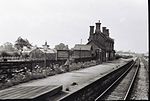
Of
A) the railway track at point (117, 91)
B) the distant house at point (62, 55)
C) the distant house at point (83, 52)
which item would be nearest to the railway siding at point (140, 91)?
the railway track at point (117, 91)

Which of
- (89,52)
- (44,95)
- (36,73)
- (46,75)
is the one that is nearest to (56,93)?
(44,95)

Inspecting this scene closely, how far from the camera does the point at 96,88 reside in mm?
15148

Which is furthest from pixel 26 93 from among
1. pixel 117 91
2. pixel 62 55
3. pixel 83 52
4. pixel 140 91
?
pixel 83 52

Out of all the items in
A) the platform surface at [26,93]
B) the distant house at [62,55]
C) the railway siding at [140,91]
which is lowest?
the railway siding at [140,91]

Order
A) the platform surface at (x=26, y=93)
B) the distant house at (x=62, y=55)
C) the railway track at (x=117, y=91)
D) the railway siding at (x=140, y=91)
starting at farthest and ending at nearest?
1. the distant house at (x=62, y=55)
2. the railway siding at (x=140, y=91)
3. the railway track at (x=117, y=91)
4. the platform surface at (x=26, y=93)

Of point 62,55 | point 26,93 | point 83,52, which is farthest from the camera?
point 83,52

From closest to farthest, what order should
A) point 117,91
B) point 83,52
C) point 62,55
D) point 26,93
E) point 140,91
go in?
point 26,93
point 117,91
point 140,91
point 62,55
point 83,52

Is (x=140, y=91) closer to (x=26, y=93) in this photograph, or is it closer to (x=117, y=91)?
(x=117, y=91)

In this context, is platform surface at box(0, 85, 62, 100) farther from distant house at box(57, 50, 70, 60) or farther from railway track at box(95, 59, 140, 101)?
distant house at box(57, 50, 70, 60)

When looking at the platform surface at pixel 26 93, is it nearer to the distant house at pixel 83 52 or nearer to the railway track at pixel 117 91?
the railway track at pixel 117 91

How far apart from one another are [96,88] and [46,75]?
5575mm

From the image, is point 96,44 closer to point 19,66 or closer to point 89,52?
point 89,52

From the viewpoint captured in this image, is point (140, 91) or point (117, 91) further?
point (140, 91)

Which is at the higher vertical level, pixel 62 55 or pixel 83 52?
pixel 83 52
